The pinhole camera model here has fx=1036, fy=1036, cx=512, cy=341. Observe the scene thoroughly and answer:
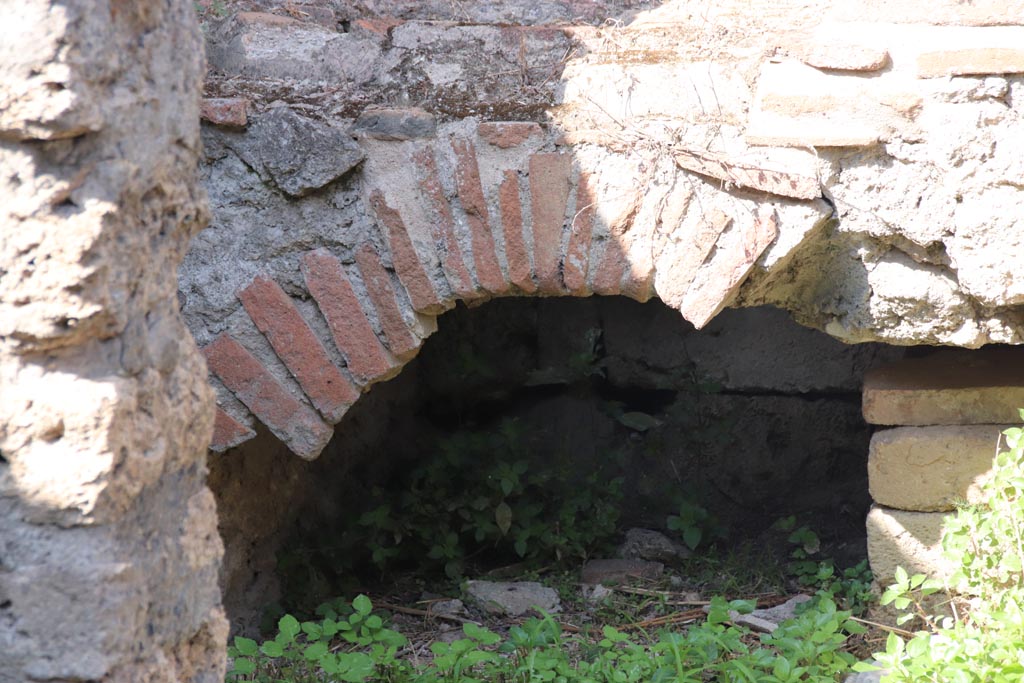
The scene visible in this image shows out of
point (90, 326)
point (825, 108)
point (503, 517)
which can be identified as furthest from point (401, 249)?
point (503, 517)

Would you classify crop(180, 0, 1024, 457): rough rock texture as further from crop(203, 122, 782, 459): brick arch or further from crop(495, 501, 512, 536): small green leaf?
crop(495, 501, 512, 536): small green leaf

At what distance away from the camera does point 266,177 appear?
2473mm

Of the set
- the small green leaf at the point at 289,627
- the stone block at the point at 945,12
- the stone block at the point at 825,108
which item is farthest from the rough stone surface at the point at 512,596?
the stone block at the point at 945,12

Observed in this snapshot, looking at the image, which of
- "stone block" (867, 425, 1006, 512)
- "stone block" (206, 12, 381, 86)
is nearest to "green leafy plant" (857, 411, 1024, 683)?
"stone block" (867, 425, 1006, 512)

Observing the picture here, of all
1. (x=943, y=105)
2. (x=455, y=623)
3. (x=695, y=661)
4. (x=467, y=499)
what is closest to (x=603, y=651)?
(x=695, y=661)

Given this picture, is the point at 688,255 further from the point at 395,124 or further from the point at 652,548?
the point at 652,548

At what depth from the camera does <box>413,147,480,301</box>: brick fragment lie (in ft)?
8.05

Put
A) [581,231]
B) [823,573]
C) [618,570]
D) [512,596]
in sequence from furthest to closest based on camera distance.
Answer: [618,570] < [512,596] < [823,573] < [581,231]

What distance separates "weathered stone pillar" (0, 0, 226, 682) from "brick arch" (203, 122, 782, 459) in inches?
40.7

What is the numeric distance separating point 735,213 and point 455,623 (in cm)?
157

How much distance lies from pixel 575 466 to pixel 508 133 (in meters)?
1.74

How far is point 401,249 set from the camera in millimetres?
2461

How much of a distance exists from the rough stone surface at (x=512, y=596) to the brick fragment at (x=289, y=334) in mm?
1087

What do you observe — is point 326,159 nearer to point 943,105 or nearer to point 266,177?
point 266,177
